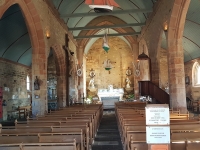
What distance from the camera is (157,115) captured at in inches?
110

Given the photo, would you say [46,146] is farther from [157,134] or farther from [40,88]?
[40,88]

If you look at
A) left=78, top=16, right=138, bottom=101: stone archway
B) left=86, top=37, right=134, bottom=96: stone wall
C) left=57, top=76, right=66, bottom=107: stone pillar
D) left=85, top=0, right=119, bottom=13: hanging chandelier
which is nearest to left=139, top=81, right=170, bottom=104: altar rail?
left=57, top=76, right=66, bottom=107: stone pillar

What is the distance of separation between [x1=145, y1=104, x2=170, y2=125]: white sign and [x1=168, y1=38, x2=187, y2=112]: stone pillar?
6.62m

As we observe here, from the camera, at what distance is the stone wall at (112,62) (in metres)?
23.1

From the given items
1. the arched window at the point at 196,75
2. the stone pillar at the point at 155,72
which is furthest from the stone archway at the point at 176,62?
the arched window at the point at 196,75

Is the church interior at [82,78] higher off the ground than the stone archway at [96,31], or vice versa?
the stone archway at [96,31]

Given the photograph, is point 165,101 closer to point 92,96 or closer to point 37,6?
point 37,6

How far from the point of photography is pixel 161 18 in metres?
10.9

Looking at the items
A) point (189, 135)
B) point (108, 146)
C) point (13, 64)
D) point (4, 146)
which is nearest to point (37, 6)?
point (13, 64)

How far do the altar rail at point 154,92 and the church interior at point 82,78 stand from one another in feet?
0.16

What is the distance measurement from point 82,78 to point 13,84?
7.88 m

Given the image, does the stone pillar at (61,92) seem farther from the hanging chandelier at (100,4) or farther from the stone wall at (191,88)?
the hanging chandelier at (100,4)

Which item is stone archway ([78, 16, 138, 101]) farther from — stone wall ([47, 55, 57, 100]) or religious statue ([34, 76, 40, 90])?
religious statue ([34, 76, 40, 90])

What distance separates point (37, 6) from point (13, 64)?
553 centimetres
